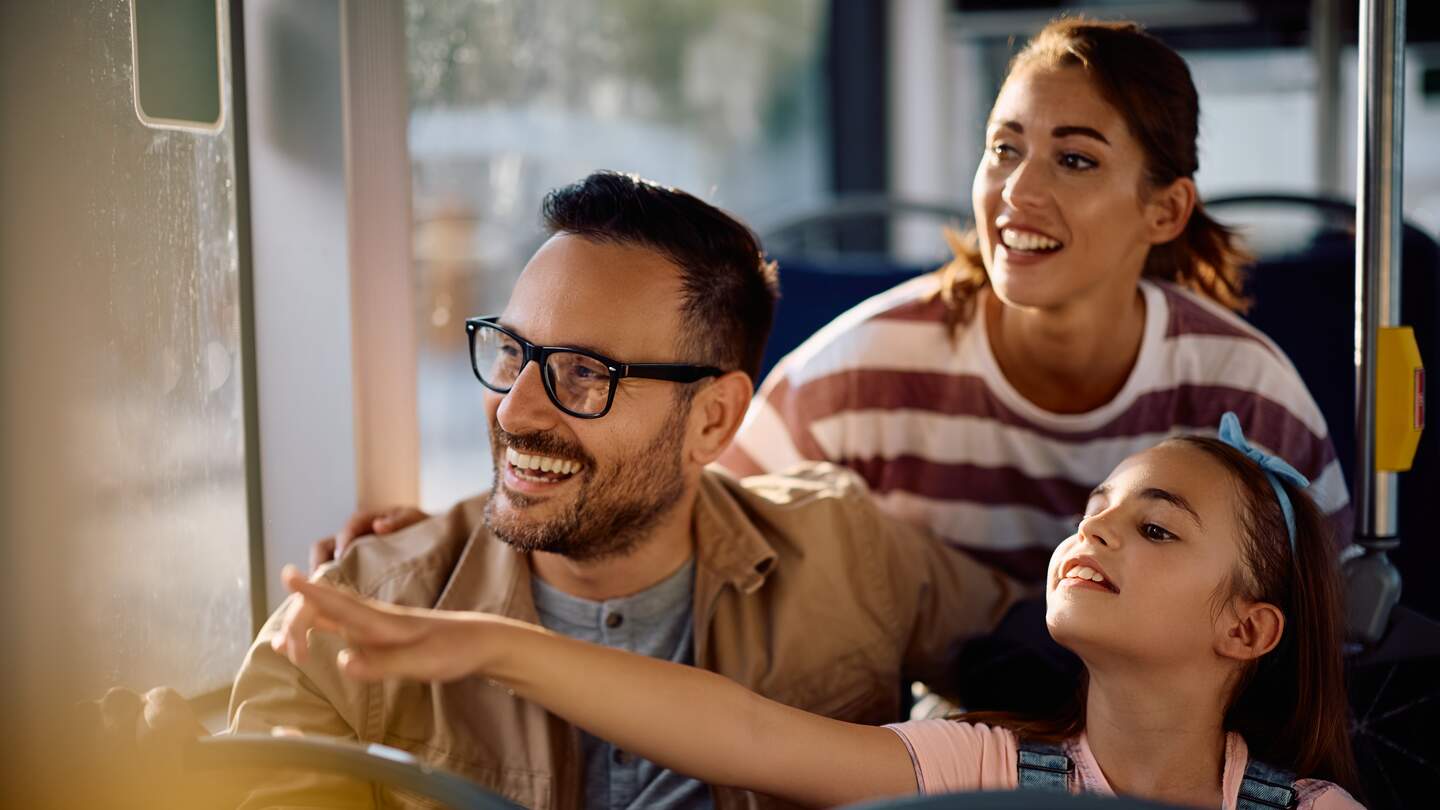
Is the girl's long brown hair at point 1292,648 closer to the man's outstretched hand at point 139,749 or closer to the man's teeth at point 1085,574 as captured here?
the man's teeth at point 1085,574

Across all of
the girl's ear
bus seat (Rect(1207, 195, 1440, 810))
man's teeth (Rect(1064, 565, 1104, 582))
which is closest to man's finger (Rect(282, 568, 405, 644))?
man's teeth (Rect(1064, 565, 1104, 582))

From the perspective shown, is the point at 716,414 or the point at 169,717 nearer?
the point at 169,717

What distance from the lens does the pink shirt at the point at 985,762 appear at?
1.25m

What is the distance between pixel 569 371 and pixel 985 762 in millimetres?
531

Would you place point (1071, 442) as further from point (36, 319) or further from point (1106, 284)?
point (36, 319)

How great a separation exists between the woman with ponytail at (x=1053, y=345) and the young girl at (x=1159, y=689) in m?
0.41

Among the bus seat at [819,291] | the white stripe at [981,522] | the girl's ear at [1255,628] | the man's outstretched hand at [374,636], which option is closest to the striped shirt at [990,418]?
the white stripe at [981,522]

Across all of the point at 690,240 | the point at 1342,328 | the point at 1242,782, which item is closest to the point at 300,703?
the point at 690,240

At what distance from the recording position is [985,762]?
129 centimetres

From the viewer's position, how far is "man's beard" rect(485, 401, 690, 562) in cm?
135

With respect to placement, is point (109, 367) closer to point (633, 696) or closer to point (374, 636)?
point (374, 636)

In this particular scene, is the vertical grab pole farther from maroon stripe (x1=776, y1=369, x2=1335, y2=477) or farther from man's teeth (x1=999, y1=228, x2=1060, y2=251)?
man's teeth (x1=999, y1=228, x2=1060, y2=251)

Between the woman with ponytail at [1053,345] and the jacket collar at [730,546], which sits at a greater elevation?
the woman with ponytail at [1053,345]

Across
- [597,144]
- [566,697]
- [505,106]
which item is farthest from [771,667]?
[597,144]
